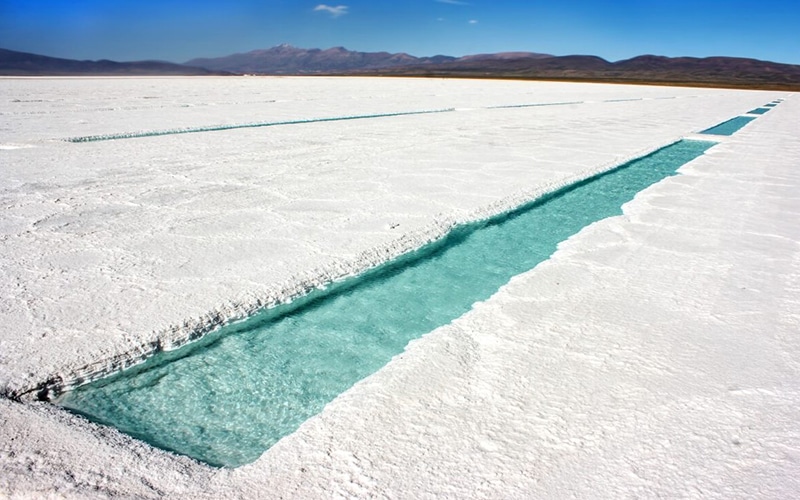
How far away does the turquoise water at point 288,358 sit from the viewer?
3.80 ft

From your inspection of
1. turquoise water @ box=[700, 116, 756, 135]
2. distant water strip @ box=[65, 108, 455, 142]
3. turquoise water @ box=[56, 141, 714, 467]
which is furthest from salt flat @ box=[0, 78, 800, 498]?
turquoise water @ box=[700, 116, 756, 135]

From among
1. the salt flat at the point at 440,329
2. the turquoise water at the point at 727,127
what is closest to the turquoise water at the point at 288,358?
the salt flat at the point at 440,329

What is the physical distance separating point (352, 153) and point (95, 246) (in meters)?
2.66

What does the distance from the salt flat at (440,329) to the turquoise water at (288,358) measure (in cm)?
7

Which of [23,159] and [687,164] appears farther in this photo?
[687,164]

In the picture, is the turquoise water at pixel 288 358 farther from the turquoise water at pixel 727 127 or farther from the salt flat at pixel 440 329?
the turquoise water at pixel 727 127

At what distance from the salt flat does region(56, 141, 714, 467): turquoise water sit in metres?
0.07

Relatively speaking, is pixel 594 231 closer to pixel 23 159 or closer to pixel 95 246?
pixel 95 246

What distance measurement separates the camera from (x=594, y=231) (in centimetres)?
253

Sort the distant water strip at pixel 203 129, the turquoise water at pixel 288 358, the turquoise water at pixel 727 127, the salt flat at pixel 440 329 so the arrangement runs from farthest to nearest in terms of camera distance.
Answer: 1. the turquoise water at pixel 727 127
2. the distant water strip at pixel 203 129
3. the turquoise water at pixel 288 358
4. the salt flat at pixel 440 329

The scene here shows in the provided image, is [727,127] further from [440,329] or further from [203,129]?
[440,329]

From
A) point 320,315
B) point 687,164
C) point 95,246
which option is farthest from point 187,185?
point 687,164

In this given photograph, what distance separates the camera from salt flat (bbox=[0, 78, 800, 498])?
98 cm

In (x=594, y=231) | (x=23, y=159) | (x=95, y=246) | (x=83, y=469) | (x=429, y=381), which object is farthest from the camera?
(x=23, y=159)
